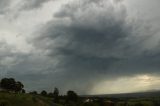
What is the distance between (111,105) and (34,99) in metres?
43.6

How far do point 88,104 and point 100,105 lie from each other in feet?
89.5

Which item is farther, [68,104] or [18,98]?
[68,104]

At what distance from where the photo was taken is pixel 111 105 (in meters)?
163

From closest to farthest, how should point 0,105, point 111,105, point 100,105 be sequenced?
point 0,105, point 111,105, point 100,105

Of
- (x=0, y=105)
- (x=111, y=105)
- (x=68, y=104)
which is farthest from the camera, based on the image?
(x=68, y=104)

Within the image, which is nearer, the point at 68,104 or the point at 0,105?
the point at 0,105

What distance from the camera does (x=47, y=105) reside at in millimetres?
175625

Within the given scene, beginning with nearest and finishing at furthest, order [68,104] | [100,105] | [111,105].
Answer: [111,105]
[100,105]
[68,104]

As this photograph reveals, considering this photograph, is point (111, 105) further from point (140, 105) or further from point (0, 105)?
point (0, 105)

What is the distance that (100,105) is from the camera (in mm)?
174375

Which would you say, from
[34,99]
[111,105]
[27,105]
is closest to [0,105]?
[27,105]

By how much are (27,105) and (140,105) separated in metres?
64.1

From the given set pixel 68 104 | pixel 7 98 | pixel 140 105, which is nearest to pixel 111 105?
pixel 140 105

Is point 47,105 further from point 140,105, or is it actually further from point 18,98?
point 140,105
